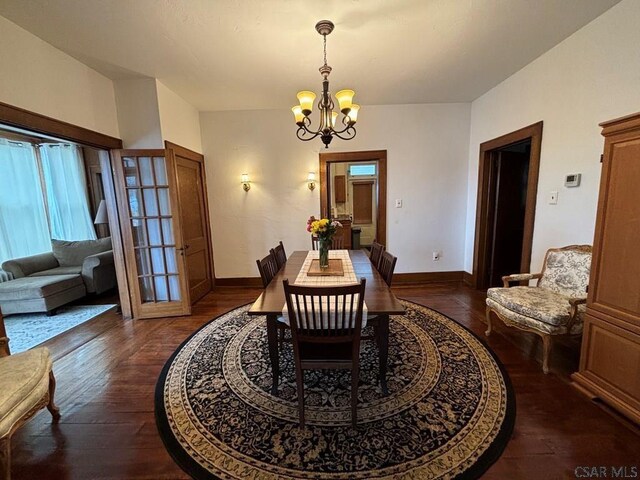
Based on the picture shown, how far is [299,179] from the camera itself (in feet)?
13.7

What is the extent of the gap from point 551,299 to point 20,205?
7.04 metres

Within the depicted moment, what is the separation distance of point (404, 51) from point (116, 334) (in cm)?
422

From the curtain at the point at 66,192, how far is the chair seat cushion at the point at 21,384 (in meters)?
3.86

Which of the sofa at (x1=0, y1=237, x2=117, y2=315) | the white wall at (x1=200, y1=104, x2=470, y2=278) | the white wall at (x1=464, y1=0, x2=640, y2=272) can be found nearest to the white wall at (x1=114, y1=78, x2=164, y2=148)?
the white wall at (x1=200, y1=104, x2=470, y2=278)

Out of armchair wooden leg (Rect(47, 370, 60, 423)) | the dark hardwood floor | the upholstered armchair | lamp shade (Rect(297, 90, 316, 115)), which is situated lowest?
the dark hardwood floor

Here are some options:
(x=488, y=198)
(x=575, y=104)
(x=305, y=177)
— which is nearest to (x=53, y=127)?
(x=305, y=177)

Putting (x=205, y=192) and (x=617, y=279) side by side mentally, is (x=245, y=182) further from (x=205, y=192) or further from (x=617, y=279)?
(x=617, y=279)

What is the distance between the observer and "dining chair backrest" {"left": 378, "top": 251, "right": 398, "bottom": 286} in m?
2.22

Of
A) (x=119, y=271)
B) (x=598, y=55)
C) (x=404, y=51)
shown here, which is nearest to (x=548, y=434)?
(x=598, y=55)

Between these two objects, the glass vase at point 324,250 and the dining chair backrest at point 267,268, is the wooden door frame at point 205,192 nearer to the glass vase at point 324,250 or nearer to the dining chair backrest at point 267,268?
the dining chair backrest at point 267,268

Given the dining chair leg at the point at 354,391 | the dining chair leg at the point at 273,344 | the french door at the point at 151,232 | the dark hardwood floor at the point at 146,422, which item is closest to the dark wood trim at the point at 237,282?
the french door at the point at 151,232

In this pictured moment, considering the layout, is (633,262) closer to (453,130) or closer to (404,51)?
(404,51)

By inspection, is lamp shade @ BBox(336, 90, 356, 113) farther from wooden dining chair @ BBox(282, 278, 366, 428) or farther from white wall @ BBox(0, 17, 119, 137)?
white wall @ BBox(0, 17, 119, 137)

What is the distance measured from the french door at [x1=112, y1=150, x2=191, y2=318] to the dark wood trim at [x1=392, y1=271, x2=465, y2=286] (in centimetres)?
322
